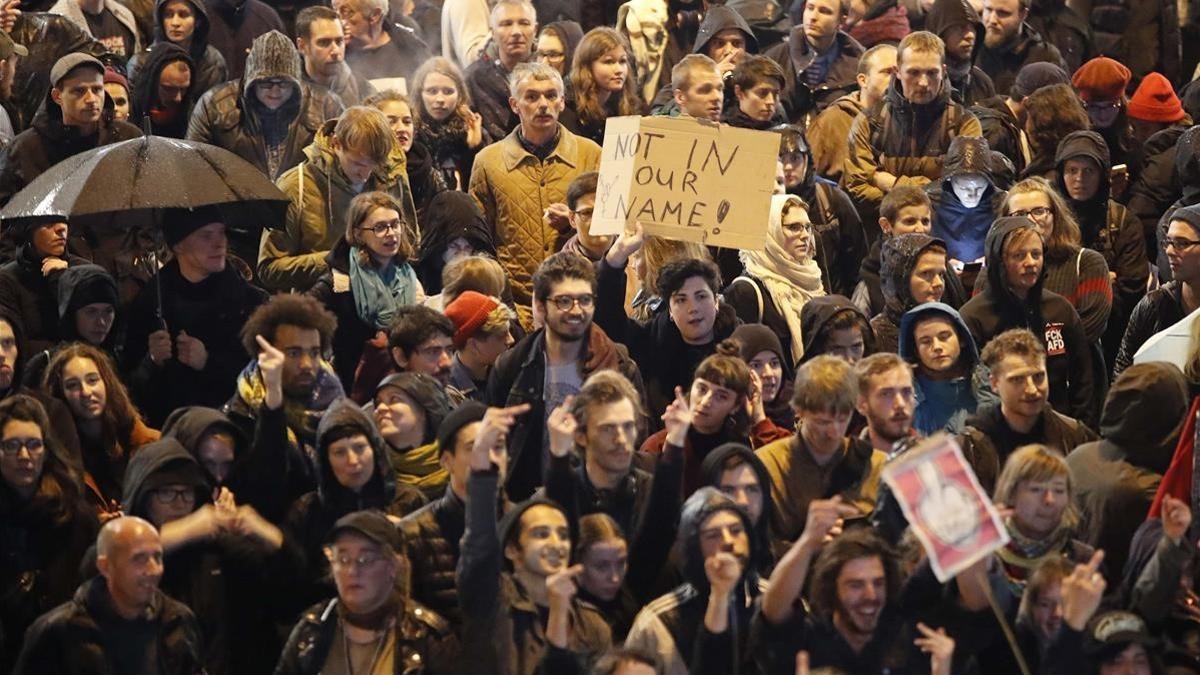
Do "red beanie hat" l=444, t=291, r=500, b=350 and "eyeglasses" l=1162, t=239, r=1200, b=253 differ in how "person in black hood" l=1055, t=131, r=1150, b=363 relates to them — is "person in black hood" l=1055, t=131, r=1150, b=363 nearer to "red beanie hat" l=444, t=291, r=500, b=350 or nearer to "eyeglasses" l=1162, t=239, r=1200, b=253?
"eyeglasses" l=1162, t=239, r=1200, b=253

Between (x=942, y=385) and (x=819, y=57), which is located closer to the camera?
(x=942, y=385)

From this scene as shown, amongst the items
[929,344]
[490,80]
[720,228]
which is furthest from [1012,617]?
[490,80]

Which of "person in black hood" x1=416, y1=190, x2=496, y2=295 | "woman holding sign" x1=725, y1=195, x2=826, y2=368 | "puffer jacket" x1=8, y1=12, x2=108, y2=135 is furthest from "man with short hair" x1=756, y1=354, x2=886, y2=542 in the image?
"puffer jacket" x1=8, y1=12, x2=108, y2=135

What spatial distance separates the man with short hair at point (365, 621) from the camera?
1002cm

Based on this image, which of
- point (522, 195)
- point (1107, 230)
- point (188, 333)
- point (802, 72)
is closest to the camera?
point (188, 333)

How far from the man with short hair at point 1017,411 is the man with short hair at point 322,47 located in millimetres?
4375

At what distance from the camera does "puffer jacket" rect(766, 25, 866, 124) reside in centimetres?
1561

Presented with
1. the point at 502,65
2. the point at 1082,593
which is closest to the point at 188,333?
the point at 502,65

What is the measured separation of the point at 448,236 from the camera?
13305mm

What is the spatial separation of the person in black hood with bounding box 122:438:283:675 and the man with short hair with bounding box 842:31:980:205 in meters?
4.86

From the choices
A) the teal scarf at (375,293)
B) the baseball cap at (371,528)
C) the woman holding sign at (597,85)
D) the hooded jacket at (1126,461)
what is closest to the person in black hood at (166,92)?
the woman holding sign at (597,85)

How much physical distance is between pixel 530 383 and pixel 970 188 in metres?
3.14

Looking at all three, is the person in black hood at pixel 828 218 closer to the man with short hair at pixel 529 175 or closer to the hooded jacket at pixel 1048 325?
the man with short hair at pixel 529 175

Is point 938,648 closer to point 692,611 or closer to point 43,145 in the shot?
point 692,611
